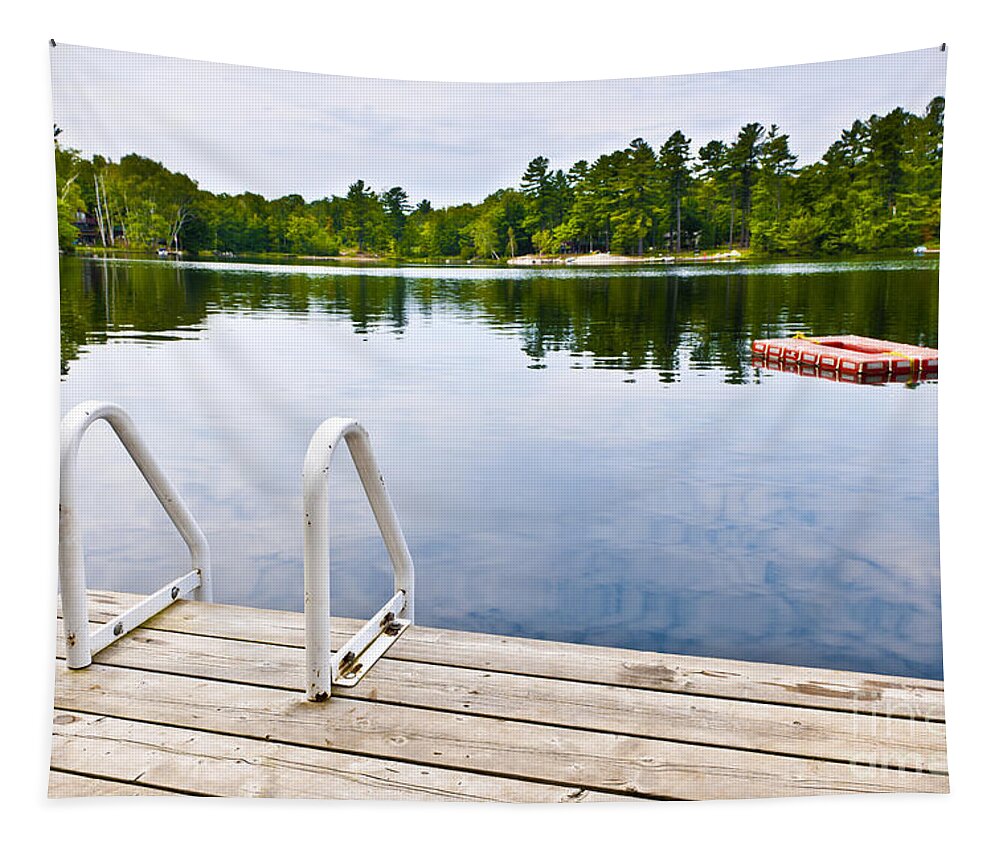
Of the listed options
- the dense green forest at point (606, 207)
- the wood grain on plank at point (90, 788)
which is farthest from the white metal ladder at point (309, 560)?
the dense green forest at point (606, 207)

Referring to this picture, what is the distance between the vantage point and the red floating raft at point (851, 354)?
2.12 m

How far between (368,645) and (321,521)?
500 millimetres

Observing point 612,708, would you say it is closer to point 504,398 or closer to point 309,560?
point 309,560

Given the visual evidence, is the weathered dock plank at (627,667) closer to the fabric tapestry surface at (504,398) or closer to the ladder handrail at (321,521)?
the fabric tapestry surface at (504,398)

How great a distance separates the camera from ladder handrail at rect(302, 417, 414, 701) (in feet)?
6.06

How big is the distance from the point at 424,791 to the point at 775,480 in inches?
43.7

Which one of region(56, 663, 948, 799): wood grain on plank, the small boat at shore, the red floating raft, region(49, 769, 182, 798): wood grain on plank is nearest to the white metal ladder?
region(56, 663, 948, 799): wood grain on plank

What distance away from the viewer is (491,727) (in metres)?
1.92

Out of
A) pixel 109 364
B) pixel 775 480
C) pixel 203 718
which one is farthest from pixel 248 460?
pixel 775 480

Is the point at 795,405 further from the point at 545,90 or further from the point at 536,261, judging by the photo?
the point at 545,90

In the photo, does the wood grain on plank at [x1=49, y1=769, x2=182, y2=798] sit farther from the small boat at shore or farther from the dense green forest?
the small boat at shore

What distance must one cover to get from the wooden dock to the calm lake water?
0.24m

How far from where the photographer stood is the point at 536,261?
245cm

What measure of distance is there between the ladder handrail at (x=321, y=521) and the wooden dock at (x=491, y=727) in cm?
9
